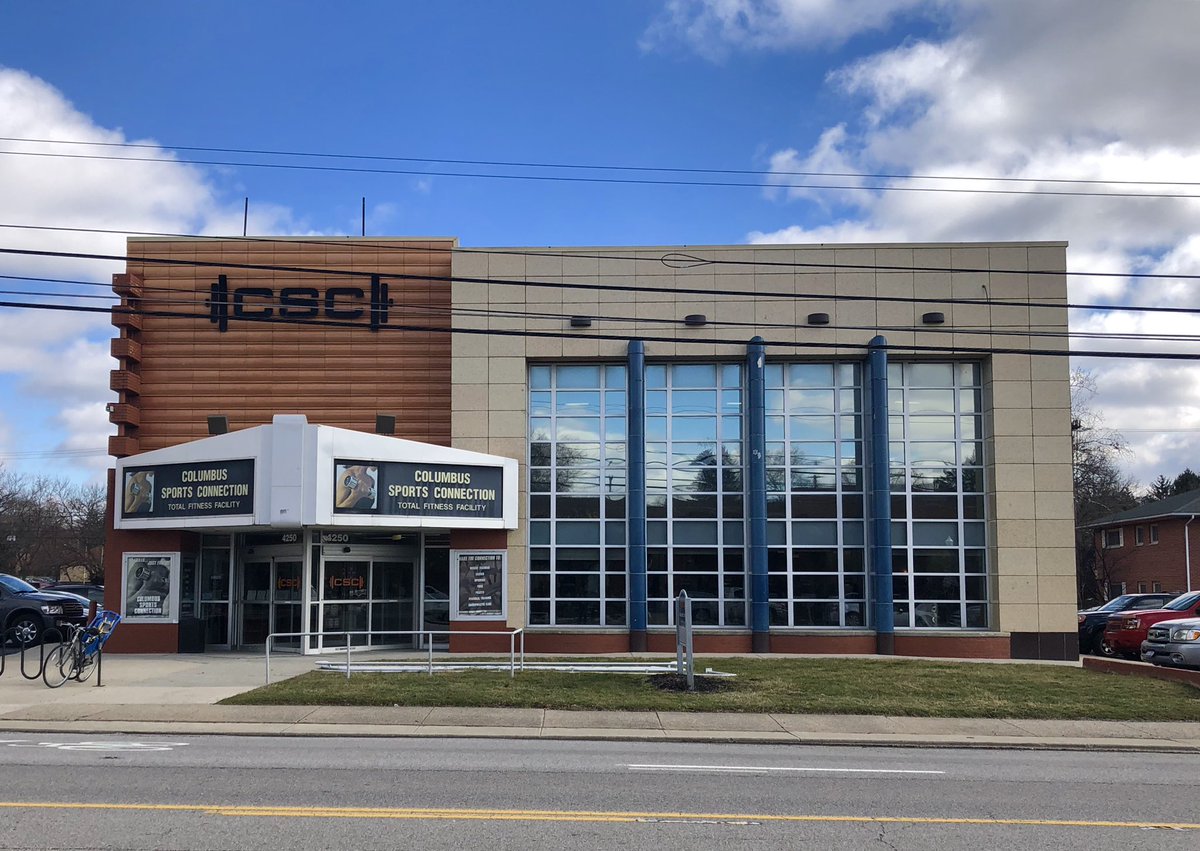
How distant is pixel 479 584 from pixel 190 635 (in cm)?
669

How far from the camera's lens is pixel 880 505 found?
24.1m

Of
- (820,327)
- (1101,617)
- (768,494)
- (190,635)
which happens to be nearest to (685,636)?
(768,494)

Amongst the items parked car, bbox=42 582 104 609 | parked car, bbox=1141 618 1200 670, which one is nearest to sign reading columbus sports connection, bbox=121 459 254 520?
parked car, bbox=42 582 104 609

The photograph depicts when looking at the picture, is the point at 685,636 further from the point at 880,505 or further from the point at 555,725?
the point at 880,505

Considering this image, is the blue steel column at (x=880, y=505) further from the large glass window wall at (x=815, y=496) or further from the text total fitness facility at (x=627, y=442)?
the large glass window wall at (x=815, y=496)

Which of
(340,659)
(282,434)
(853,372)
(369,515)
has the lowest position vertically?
(340,659)

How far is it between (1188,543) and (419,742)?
147ft

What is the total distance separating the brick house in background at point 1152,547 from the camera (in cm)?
4722

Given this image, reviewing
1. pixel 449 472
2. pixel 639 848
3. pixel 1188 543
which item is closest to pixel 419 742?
pixel 639 848

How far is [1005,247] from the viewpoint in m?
24.5

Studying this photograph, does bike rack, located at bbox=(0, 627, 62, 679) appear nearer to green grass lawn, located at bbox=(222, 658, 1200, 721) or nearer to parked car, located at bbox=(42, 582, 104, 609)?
green grass lawn, located at bbox=(222, 658, 1200, 721)

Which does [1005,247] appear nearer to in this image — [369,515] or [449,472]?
[449,472]

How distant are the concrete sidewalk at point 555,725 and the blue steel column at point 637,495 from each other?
8.66 m

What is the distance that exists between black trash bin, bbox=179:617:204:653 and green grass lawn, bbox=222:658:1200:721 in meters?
6.46
